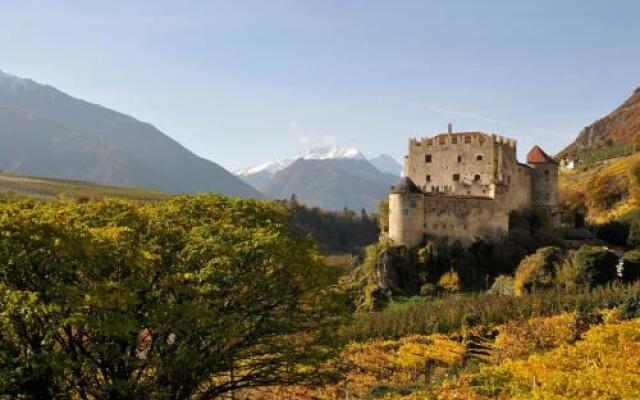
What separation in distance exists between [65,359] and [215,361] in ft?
19.2

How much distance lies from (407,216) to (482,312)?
17481mm

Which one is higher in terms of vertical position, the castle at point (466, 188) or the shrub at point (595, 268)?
the castle at point (466, 188)

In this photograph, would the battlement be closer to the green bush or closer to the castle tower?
the castle tower

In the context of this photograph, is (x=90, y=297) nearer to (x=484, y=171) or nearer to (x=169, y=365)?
(x=169, y=365)

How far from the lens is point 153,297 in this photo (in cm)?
2222

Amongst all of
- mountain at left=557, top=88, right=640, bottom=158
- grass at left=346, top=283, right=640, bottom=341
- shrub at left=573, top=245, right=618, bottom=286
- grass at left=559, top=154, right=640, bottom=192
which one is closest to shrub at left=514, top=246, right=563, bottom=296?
shrub at left=573, top=245, right=618, bottom=286

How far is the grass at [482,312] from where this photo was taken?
159ft

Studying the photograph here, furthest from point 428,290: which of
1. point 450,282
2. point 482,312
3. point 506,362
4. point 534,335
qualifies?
point 506,362

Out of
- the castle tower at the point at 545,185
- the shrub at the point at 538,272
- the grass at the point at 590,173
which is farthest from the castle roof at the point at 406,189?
the grass at the point at 590,173

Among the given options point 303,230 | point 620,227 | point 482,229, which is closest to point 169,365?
point 482,229

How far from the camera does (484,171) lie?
72875 millimetres

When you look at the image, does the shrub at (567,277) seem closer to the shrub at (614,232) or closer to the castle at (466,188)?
the castle at (466,188)

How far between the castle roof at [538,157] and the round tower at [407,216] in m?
19.2

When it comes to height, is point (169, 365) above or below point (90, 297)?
below
